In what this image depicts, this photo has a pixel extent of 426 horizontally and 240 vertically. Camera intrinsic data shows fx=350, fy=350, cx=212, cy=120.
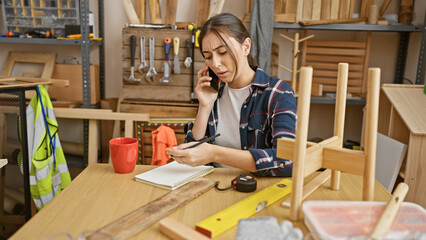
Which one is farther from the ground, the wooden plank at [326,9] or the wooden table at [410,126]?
the wooden plank at [326,9]

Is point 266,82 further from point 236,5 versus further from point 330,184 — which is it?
point 236,5

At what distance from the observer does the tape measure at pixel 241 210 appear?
712 millimetres

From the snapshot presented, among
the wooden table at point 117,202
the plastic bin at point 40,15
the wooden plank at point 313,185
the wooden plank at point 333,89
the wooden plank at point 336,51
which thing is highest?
the plastic bin at point 40,15

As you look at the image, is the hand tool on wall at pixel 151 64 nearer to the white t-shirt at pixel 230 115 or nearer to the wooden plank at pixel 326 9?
the white t-shirt at pixel 230 115

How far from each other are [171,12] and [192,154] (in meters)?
1.90

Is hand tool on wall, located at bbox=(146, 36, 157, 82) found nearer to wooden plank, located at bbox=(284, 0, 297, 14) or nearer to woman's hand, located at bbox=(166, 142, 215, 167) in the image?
wooden plank, located at bbox=(284, 0, 297, 14)

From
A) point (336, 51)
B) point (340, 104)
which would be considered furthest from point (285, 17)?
point (340, 104)

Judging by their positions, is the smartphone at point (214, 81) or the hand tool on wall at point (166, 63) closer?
the smartphone at point (214, 81)

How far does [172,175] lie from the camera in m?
1.00

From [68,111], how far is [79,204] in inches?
61.3

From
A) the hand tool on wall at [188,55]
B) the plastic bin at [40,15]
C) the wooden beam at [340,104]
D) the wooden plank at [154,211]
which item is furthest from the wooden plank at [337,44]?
the wooden plank at [154,211]

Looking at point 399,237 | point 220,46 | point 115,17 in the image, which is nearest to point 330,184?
point 399,237

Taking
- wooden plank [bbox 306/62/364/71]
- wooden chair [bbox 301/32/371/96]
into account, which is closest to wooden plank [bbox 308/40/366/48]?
wooden chair [bbox 301/32/371/96]

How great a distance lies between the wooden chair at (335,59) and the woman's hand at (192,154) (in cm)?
177
